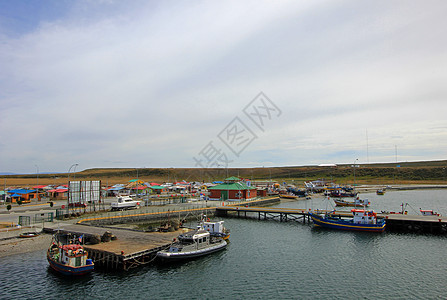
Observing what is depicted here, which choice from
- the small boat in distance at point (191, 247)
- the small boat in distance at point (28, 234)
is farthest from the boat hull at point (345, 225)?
the small boat in distance at point (28, 234)

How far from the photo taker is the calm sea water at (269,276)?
24.4 meters

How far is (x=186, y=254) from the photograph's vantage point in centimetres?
3262

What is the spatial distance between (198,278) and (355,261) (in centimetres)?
1781

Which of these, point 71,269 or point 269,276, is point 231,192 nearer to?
point 269,276

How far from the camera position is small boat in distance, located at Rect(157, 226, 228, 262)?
31.6m

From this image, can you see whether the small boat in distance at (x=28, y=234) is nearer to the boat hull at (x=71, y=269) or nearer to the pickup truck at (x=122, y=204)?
the boat hull at (x=71, y=269)

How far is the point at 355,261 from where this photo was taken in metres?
32.9

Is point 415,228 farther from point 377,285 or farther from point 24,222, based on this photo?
point 24,222

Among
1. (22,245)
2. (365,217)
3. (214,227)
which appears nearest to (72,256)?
(22,245)

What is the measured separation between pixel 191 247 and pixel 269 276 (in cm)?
981

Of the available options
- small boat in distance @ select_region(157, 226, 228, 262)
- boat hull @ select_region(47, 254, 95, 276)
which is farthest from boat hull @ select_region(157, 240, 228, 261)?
boat hull @ select_region(47, 254, 95, 276)

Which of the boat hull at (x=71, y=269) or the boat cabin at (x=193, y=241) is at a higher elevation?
the boat cabin at (x=193, y=241)

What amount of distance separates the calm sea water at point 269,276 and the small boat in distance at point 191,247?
888mm

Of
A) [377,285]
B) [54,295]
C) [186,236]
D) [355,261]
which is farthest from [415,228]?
[54,295]
